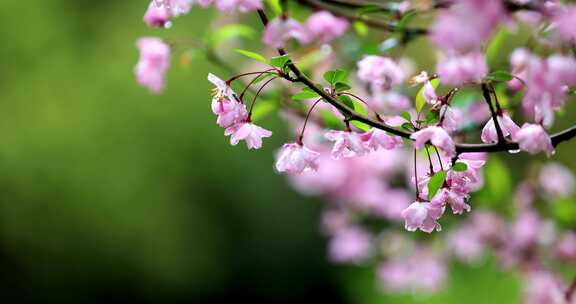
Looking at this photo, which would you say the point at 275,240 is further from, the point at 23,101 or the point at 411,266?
the point at 411,266

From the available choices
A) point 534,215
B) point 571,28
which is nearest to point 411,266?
point 534,215

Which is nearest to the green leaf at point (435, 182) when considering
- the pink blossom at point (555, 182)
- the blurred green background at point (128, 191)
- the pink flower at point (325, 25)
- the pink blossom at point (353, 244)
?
the pink flower at point (325, 25)

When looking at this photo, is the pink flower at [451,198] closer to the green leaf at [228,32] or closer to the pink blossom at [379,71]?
the pink blossom at [379,71]

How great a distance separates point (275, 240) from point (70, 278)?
1.29m

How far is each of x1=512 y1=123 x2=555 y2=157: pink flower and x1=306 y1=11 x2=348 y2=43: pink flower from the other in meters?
0.62

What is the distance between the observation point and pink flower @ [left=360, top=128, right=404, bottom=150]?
0.75 metres

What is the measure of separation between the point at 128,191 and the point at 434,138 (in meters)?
3.43

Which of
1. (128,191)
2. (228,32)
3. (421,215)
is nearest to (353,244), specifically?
(228,32)

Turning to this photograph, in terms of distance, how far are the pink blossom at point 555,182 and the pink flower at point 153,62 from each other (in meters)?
1.07

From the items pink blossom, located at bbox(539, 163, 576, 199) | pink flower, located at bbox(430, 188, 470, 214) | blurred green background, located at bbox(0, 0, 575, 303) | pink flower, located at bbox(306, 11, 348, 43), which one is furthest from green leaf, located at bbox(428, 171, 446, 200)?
blurred green background, located at bbox(0, 0, 575, 303)

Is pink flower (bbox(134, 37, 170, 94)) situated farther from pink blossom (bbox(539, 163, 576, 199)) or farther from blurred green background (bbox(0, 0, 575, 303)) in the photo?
blurred green background (bbox(0, 0, 575, 303))

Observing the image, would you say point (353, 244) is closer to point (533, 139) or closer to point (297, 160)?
point (297, 160)

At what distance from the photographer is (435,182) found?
749 mm

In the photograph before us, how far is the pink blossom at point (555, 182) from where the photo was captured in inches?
68.0
